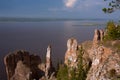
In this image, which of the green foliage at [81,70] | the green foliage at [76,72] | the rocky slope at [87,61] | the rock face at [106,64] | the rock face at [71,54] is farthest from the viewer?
the rock face at [71,54]

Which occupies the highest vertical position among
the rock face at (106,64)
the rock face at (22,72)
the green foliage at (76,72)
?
the rock face at (106,64)

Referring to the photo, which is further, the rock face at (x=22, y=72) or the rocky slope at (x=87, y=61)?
the rock face at (x=22, y=72)

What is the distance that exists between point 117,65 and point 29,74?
54.6 m

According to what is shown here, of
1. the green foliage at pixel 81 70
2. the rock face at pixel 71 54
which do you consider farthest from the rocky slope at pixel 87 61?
the green foliage at pixel 81 70

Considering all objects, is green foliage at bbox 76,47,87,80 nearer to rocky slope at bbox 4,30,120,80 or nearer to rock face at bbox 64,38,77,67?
rocky slope at bbox 4,30,120,80

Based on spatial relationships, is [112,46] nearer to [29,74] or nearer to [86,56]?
[86,56]

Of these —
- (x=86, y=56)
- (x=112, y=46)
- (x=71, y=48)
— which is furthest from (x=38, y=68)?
(x=112, y=46)

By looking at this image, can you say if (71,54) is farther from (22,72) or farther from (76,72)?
(22,72)

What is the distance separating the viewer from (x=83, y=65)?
162ft

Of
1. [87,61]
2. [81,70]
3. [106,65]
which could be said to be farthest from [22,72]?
[106,65]

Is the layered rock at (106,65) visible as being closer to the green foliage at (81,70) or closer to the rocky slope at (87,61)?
the rocky slope at (87,61)

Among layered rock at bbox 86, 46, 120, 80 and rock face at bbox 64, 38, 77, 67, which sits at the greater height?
layered rock at bbox 86, 46, 120, 80

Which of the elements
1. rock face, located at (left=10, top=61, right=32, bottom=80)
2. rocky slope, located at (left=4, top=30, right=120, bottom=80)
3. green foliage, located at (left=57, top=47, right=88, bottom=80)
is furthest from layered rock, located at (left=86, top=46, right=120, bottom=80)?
rock face, located at (left=10, top=61, right=32, bottom=80)

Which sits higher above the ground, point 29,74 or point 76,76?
point 76,76
